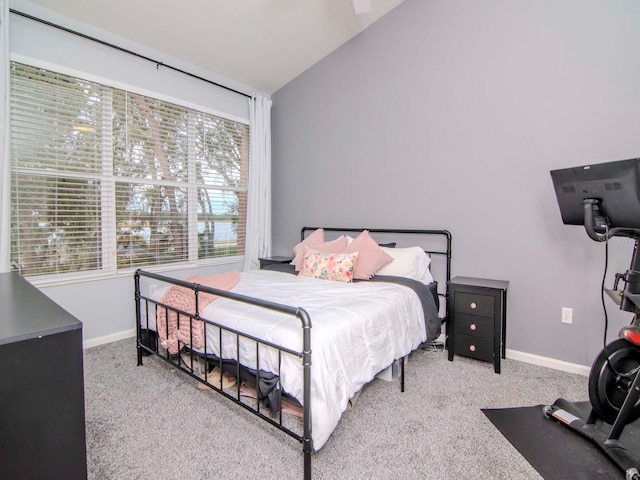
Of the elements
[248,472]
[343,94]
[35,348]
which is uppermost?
[343,94]

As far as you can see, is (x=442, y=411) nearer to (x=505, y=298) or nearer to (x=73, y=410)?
(x=505, y=298)

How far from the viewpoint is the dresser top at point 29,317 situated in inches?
33.2

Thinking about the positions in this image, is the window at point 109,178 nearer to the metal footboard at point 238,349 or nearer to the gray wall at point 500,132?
the metal footboard at point 238,349

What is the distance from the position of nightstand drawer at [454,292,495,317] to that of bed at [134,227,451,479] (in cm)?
20

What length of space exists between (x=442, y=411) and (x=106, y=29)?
3.95m

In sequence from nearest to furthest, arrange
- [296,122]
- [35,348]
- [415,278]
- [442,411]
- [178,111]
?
[35,348], [442,411], [415,278], [178,111], [296,122]

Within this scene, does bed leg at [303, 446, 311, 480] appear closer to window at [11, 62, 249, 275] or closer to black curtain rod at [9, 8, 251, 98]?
window at [11, 62, 249, 275]

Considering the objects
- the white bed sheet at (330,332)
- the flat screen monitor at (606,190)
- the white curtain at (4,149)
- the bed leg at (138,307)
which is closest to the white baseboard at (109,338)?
the bed leg at (138,307)

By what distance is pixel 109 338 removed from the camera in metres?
2.99

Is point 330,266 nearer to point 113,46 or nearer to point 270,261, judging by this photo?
point 270,261

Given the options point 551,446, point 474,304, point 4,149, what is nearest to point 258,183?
point 4,149

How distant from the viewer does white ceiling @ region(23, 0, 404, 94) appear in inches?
109

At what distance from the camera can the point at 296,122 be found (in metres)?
4.09

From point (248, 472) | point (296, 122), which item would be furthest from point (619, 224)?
point (296, 122)
